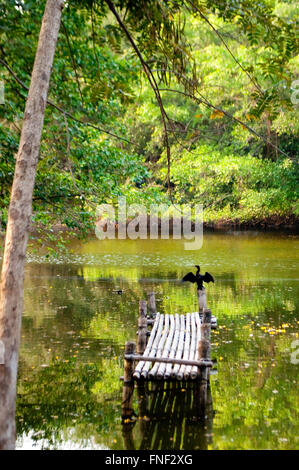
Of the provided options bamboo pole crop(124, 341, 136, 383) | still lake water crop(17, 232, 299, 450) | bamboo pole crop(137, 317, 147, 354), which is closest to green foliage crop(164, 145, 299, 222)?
still lake water crop(17, 232, 299, 450)

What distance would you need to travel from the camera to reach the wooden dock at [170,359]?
671 centimetres

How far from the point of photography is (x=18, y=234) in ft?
13.5

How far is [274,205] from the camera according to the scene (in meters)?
31.4

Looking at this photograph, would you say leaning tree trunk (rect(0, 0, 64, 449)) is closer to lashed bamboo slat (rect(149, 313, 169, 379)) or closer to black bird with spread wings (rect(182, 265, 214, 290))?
lashed bamboo slat (rect(149, 313, 169, 379))

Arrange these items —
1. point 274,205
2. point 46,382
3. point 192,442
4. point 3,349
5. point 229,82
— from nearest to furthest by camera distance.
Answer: point 3,349 < point 192,442 < point 46,382 < point 229,82 < point 274,205

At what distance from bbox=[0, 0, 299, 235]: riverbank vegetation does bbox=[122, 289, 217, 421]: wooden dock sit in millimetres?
2160

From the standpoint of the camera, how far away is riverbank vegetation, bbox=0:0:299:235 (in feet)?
15.6

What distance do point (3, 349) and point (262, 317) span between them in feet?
31.2

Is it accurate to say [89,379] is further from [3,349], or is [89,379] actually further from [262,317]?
[262,317]

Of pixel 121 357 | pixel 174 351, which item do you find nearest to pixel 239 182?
pixel 121 357

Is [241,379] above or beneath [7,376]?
beneath

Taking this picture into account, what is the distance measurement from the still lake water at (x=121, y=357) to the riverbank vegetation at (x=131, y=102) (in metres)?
2.47

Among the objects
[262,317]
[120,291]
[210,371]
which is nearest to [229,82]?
[120,291]

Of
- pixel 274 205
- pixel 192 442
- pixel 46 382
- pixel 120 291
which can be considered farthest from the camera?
pixel 274 205
